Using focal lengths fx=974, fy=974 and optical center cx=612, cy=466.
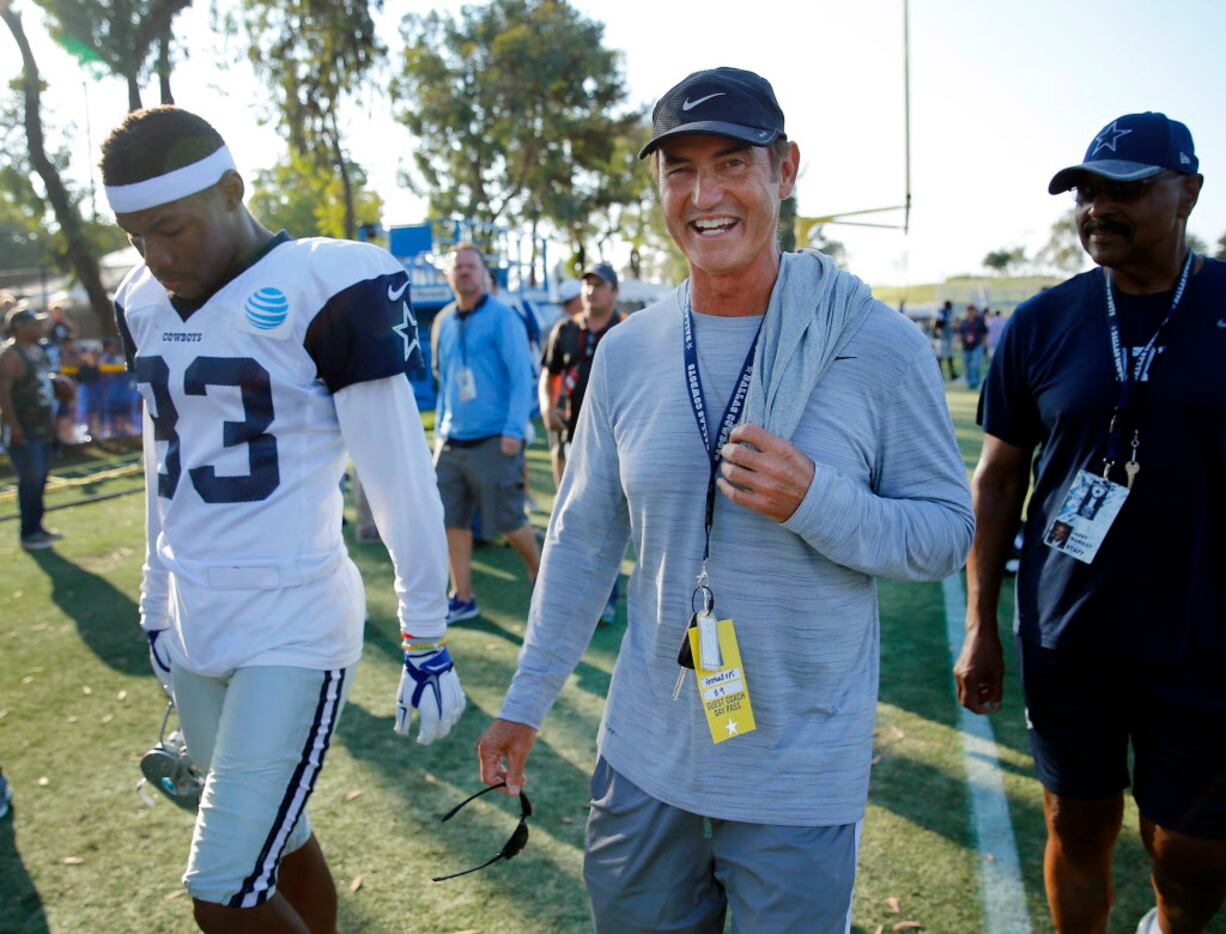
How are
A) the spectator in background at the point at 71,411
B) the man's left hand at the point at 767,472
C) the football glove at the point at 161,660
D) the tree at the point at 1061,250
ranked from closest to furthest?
the man's left hand at the point at 767,472 → the football glove at the point at 161,660 → the spectator in background at the point at 71,411 → the tree at the point at 1061,250

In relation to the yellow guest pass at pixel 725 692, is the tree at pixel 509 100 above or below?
above

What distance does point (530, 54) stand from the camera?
33.9 m

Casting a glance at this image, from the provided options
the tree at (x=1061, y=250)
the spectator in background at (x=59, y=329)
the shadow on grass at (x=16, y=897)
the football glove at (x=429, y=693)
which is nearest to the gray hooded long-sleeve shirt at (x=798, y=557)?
the football glove at (x=429, y=693)

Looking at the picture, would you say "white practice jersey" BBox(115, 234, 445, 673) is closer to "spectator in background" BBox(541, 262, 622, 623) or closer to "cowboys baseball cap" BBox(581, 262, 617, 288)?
"spectator in background" BBox(541, 262, 622, 623)

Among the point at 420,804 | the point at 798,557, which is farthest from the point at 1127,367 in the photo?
the point at 420,804

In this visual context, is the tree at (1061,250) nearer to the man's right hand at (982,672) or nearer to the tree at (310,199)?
the tree at (310,199)

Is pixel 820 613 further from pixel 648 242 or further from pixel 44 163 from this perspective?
pixel 648 242

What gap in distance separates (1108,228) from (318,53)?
19.8 meters

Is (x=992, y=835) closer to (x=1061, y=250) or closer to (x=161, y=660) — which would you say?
(x=161, y=660)

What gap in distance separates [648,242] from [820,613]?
Answer: 65.2 meters

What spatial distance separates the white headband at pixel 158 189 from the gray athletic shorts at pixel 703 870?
1618 millimetres

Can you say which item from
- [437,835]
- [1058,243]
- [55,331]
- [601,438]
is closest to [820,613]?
[601,438]

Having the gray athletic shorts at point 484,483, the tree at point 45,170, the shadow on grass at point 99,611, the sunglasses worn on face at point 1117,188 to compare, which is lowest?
the shadow on grass at point 99,611

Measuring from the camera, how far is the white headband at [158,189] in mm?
2225
